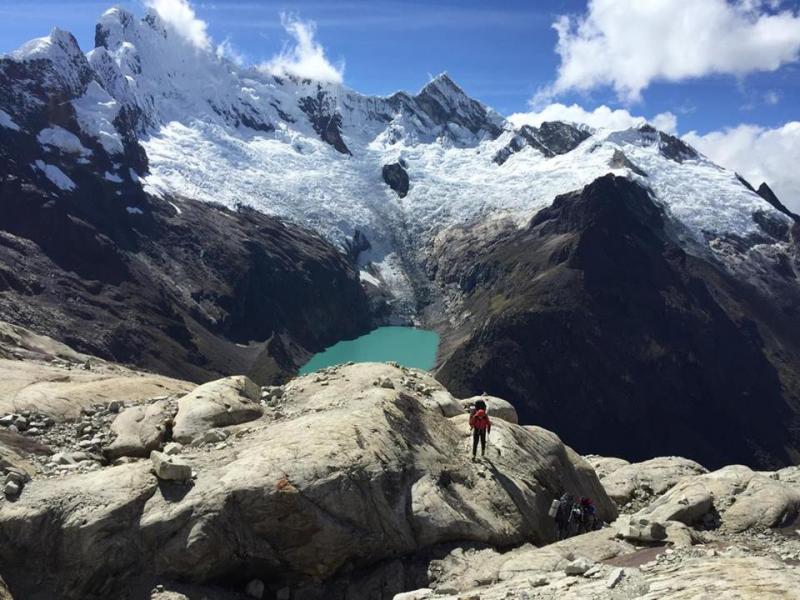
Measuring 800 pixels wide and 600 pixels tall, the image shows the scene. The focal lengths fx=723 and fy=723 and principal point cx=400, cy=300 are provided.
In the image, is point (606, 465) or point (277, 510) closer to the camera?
point (277, 510)

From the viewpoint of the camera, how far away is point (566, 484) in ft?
103

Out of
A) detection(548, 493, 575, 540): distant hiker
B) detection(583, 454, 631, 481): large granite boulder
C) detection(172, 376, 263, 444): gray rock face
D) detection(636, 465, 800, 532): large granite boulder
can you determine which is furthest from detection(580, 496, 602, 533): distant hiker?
detection(583, 454, 631, 481): large granite boulder

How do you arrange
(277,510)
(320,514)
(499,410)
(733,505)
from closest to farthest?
(277,510) → (320,514) → (733,505) → (499,410)

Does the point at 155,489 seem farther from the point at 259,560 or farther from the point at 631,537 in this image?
the point at 631,537

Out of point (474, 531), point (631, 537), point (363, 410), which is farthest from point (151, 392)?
point (631, 537)

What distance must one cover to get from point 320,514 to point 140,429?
929 cm

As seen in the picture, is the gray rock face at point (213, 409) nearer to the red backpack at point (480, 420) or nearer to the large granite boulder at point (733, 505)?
the red backpack at point (480, 420)

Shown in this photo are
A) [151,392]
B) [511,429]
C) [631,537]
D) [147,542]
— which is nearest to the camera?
[147,542]

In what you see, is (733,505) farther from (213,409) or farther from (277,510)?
(213,409)

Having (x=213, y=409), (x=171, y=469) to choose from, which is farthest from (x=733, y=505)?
(x=171, y=469)

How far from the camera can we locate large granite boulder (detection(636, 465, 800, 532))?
28.8m

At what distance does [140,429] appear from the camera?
27.0m

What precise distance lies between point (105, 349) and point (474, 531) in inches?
6892

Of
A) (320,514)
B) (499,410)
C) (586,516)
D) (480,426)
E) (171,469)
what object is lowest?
(320,514)
